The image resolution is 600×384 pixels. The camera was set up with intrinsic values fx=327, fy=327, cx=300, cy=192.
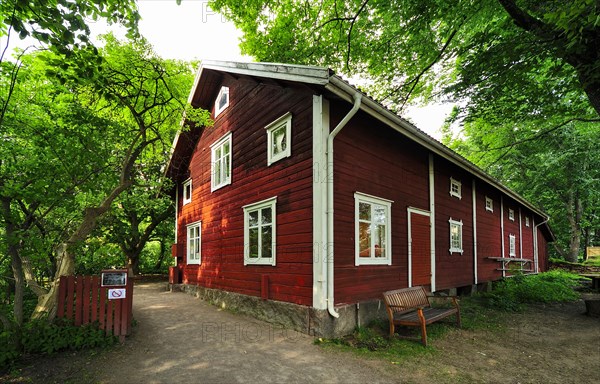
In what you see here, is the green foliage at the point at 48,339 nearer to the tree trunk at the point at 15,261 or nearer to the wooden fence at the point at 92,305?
the wooden fence at the point at 92,305

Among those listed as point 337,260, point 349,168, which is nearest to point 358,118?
point 349,168

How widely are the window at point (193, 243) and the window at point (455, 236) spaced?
9.23 meters

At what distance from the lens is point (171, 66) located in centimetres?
1198

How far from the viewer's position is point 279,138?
8352mm

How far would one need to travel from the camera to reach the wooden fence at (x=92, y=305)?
5852 mm

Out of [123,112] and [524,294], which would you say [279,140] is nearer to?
[123,112]

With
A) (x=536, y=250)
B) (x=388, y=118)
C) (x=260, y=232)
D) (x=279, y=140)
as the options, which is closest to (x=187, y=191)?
(x=260, y=232)

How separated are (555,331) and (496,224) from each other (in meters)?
8.78

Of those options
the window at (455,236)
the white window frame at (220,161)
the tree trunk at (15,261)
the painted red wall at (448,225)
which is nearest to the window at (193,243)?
the white window frame at (220,161)

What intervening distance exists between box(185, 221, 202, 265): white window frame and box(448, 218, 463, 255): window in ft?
30.1

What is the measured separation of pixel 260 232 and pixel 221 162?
12.4ft

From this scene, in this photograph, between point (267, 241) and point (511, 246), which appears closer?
point (267, 241)

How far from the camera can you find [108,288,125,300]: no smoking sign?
604 cm

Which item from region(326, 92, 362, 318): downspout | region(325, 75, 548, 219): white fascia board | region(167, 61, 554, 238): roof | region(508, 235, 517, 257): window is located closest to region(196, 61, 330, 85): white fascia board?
region(167, 61, 554, 238): roof
